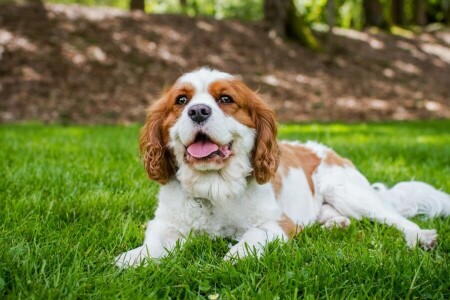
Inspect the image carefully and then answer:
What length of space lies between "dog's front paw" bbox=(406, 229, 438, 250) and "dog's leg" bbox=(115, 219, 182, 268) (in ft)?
5.14

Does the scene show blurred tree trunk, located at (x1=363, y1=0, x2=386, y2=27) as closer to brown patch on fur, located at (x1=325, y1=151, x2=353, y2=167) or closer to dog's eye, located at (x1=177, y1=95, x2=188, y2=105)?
brown patch on fur, located at (x1=325, y1=151, x2=353, y2=167)

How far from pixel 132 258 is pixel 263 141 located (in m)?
1.20

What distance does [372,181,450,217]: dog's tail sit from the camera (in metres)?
4.15

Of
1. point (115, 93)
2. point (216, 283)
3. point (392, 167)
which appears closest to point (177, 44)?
point (115, 93)

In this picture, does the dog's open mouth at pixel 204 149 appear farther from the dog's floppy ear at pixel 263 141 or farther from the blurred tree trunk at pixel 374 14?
the blurred tree trunk at pixel 374 14

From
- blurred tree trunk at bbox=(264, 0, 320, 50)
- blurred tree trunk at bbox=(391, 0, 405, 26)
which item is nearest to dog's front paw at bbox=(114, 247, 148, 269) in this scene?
blurred tree trunk at bbox=(264, 0, 320, 50)

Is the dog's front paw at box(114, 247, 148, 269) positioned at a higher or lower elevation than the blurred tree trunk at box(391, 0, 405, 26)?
higher

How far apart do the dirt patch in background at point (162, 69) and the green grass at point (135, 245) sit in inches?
315

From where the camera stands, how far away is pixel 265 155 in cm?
336

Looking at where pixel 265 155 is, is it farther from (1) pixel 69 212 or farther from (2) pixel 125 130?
(2) pixel 125 130

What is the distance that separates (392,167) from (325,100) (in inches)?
362

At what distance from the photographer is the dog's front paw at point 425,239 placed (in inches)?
128

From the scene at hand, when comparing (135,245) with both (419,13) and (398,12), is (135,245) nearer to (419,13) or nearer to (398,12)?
(398,12)

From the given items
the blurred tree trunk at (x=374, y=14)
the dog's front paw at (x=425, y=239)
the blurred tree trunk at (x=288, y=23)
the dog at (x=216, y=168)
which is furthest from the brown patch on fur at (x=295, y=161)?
the blurred tree trunk at (x=374, y=14)
